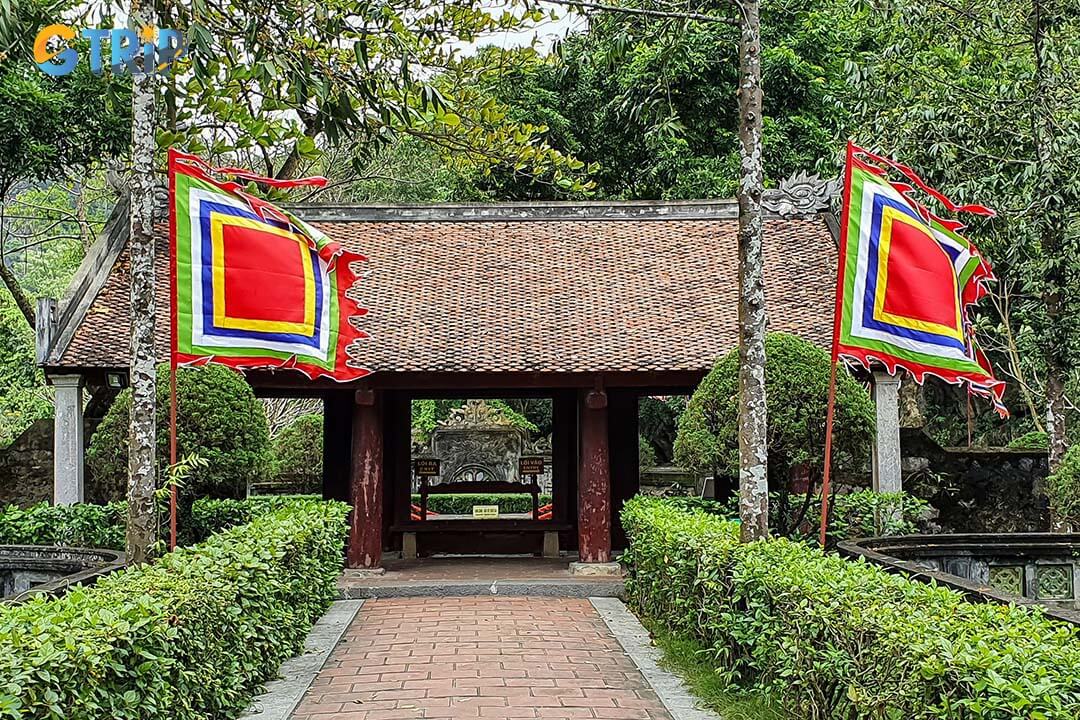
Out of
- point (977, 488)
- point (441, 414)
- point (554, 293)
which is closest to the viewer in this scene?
point (554, 293)

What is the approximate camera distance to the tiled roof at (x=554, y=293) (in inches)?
521

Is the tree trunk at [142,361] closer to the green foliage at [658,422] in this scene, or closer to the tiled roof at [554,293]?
the tiled roof at [554,293]

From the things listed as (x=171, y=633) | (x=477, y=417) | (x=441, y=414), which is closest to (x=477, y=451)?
(x=477, y=417)

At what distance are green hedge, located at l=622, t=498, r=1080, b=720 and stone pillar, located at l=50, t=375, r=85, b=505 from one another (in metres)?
7.73

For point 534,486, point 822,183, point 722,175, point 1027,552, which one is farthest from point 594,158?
point 1027,552

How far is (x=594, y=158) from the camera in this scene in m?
Result: 24.0

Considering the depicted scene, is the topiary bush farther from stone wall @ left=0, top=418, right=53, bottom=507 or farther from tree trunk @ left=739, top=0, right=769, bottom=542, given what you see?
stone wall @ left=0, top=418, right=53, bottom=507

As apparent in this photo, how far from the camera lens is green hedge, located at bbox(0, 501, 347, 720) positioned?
4.01 meters

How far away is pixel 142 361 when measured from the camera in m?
7.23

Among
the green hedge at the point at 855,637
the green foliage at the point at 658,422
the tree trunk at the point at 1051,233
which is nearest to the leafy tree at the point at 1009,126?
the tree trunk at the point at 1051,233

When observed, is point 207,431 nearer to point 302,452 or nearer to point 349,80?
point 349,80

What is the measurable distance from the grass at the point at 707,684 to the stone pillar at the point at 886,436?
5595mm

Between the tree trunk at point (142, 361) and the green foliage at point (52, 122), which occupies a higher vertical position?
the green foliage at point (52, 122)

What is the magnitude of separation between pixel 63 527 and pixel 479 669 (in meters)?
6.18
